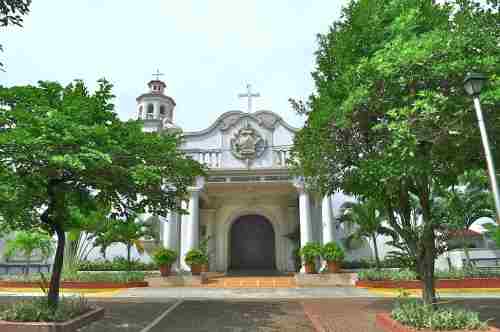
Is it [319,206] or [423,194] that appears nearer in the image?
[423,194]

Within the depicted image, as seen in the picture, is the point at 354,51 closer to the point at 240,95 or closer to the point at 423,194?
the point at 423,194

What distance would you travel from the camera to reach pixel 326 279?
15.1 meters

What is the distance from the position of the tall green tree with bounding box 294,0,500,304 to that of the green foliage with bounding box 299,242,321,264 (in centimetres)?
726

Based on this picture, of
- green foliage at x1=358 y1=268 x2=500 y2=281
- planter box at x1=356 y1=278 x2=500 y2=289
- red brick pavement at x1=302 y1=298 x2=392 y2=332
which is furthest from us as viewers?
green foliage at x1=358 y1=268 x2=500 y2=281

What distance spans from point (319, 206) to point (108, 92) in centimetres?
1426

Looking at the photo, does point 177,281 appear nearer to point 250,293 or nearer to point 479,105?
point 250,293

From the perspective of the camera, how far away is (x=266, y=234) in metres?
21.5

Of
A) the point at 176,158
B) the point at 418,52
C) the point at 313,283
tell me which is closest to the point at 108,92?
the point at 176,158

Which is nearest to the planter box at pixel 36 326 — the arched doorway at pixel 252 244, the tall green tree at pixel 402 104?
the tall green tree at pixel 402 104

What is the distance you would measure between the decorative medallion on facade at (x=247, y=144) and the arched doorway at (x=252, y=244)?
5265 mm

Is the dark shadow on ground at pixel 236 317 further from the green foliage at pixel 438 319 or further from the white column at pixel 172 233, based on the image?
the white column at pixel 172 233

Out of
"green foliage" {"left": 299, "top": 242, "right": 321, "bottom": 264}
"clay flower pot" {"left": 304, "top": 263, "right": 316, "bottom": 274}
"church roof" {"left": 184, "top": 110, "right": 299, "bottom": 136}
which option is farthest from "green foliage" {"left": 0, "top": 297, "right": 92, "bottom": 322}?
"church roof" {"left": 184, "top": 110, "right": 299, "bottom": 136}

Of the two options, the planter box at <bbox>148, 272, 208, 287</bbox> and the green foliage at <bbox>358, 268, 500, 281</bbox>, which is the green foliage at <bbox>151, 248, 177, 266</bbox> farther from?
the green foliage at <bbox>358, 268, 500, 281</bbox>

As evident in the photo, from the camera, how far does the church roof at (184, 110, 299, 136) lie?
62.4 feet
